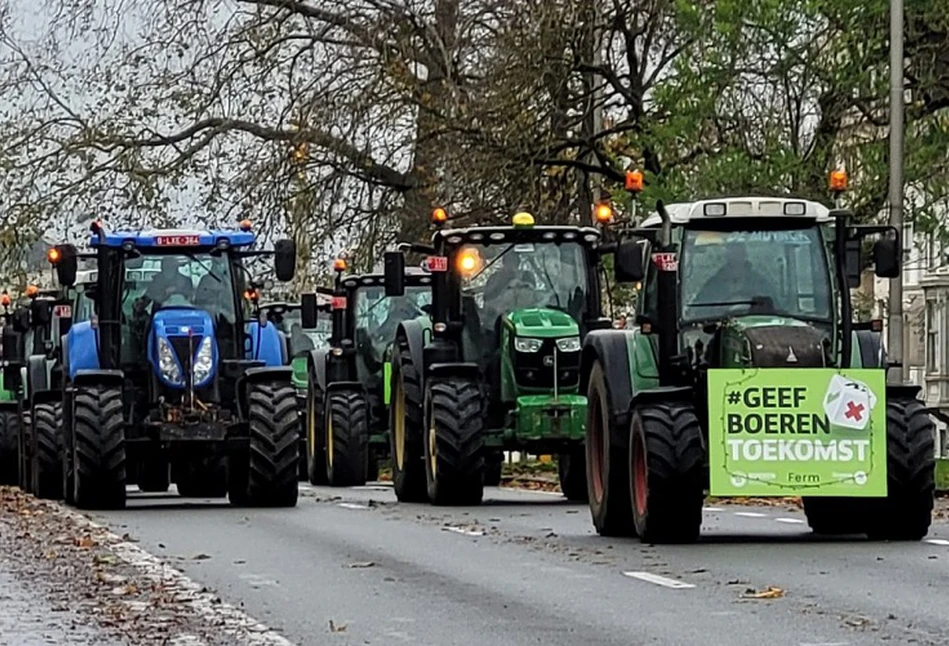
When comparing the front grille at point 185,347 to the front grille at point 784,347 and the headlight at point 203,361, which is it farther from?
Result: the front grille at point 784,347

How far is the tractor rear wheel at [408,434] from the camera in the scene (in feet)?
88.2

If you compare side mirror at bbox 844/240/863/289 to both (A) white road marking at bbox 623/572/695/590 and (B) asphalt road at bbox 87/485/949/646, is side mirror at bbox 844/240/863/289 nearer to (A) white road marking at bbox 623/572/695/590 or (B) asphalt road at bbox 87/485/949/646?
(B) asphalt road at bbox 87/485/949/646

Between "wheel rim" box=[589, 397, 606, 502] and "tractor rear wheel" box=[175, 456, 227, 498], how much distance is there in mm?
8694

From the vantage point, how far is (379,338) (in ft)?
113

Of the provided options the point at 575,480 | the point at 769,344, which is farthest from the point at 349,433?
the point at 769,344

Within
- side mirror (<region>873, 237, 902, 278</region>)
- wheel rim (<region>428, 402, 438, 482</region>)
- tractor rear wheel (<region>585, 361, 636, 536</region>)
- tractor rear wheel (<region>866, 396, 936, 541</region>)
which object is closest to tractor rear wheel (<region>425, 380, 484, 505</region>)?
wheel rim (<region>428, 402, 438, 482</region>)

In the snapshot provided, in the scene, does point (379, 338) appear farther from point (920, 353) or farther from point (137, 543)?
point (920, 353)

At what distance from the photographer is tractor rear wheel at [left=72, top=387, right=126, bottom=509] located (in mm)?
25141

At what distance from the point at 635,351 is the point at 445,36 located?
19.6 m

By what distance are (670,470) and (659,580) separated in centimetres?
298

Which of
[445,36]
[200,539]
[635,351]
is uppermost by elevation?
[445,36]

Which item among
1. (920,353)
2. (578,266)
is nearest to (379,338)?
(578,266)

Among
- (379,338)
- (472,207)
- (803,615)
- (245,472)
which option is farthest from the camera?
(472,207)

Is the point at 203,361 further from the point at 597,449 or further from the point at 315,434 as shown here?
the point at 315,434
